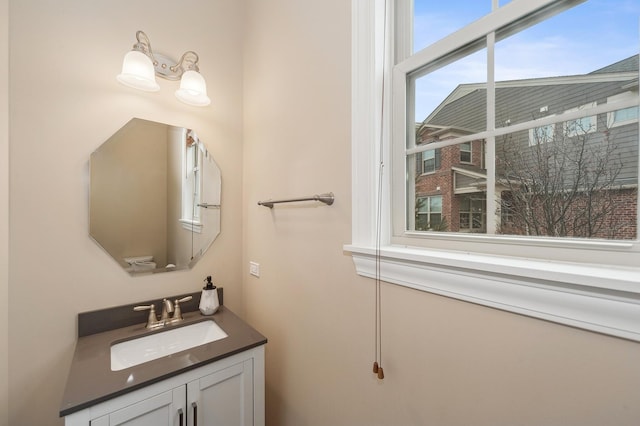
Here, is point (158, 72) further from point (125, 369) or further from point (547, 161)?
point (547, 161)

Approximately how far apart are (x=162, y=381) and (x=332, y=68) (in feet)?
4.21

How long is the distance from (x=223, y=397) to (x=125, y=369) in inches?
14.7

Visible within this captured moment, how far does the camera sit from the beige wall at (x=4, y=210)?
101cm

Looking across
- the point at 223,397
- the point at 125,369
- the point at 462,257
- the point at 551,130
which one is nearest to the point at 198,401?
the point at 223,397

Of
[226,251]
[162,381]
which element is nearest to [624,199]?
[162,381]

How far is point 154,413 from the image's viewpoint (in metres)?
0.89

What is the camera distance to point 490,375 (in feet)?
2.02

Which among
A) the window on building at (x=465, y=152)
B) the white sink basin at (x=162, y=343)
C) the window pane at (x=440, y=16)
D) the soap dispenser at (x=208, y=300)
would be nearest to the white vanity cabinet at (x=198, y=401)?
the white sink basin at (x=162, y=343)

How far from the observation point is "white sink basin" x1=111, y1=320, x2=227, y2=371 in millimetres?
1133

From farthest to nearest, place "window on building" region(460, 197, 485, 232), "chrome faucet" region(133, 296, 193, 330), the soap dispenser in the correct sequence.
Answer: the soap dispenser < "chrome faucet" region(133, 296, 193, 330) < "window on building" region(460, 197, 485, 232)

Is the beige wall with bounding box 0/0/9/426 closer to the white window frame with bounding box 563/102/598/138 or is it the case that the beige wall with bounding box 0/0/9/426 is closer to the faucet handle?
the faucet handle

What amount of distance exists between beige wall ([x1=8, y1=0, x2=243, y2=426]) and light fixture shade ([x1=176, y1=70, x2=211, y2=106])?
11 centimetres

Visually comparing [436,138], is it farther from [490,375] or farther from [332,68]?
[490,375]

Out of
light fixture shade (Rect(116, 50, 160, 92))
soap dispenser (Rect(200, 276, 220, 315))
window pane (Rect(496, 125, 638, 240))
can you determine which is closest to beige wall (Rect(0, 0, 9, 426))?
light fixture shade (Rect(116, 50, 160, 92))
